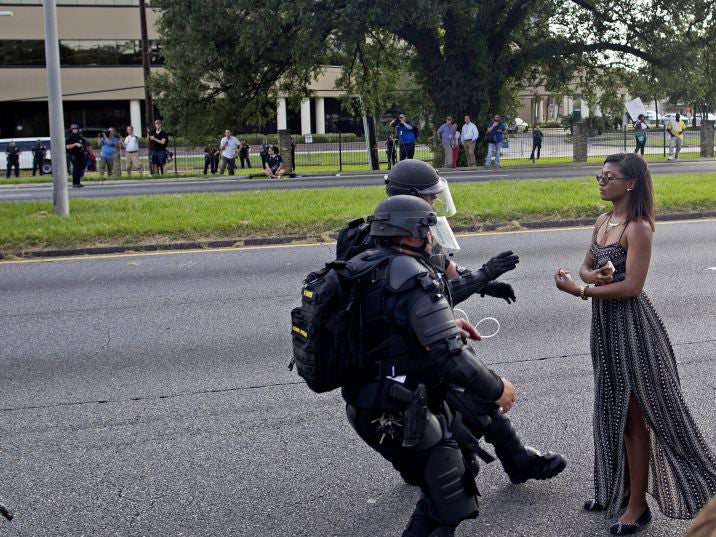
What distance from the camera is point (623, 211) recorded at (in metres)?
4.51

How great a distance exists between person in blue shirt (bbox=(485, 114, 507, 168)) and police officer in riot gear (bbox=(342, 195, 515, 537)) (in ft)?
91.5

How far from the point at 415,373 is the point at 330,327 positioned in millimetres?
410

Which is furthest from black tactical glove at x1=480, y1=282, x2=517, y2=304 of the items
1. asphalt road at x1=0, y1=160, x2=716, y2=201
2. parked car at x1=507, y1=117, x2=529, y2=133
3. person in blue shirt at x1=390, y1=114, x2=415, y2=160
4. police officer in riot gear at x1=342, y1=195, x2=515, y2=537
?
parked car at x1=507, y1=117, x2=529, y2=133

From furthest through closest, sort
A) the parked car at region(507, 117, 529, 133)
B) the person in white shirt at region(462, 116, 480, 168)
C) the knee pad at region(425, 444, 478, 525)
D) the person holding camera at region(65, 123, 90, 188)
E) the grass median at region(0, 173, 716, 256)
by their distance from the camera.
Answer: the parked car at region(507, 117, 529, 133) < the person in white shirt at region(462, 116, 480, 168) < the person holding camera at region(65, 123, 90, 188) < the grass median at region(0, 173, 716, 256) < the knee pad at region(425, 444, 478, 525)

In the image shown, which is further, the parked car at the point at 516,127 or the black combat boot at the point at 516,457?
the parked car at the point at 516,127

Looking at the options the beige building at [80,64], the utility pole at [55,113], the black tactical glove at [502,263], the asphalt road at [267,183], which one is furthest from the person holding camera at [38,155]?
the black tactical glove at [502,263]

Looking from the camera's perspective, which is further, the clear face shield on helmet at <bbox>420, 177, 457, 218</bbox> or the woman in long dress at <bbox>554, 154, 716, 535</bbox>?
the clear face shield on helmet at <bbox>420, 177, 457, 218</bbox>

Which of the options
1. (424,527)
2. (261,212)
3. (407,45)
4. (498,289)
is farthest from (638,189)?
(407,45)

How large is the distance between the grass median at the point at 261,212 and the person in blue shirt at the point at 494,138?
11.9 meters

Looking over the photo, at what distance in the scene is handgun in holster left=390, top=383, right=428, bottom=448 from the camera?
367cm

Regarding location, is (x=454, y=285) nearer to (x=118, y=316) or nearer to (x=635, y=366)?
(x=635, y=366)

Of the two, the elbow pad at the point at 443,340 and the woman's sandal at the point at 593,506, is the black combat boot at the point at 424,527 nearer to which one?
the elbow pad at the point at 443,340

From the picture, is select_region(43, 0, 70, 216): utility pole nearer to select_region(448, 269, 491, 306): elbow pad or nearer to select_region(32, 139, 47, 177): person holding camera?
select_region(448, 269, 491, 306): elbow pad

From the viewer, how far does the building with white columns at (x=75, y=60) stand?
5981 cm
